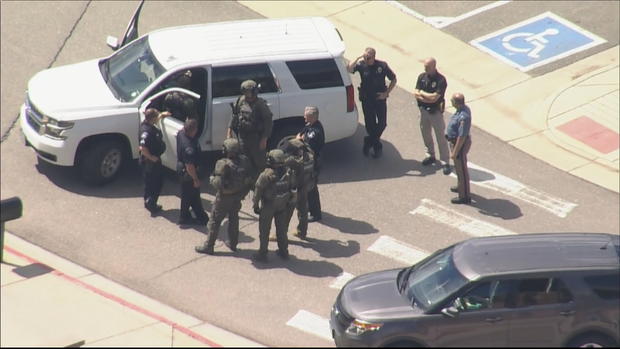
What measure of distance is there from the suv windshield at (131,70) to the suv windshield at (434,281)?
5743 millimetres

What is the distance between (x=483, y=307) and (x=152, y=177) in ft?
19.2

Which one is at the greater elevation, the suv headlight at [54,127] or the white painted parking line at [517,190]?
the suv headlight at [54,127]

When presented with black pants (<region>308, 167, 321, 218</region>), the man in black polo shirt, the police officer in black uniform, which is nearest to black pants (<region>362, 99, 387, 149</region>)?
the police officer in black uniform

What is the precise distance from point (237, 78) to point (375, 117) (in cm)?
254

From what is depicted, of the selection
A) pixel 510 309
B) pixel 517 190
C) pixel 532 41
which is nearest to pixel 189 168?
pixel 510 309

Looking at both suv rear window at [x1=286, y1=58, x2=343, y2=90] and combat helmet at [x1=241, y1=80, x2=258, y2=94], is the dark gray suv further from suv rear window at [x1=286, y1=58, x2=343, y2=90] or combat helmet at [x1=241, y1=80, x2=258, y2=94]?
suv rear window at [x1=286, y1=58, x2=343, y2=90]

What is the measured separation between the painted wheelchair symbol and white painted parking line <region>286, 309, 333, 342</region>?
9.69 metres

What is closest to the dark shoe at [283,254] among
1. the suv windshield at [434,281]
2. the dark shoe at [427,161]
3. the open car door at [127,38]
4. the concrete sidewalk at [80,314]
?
the concrete sidewalk at [80,314]

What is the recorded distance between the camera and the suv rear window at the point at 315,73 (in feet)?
60.0

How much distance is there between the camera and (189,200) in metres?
17.0

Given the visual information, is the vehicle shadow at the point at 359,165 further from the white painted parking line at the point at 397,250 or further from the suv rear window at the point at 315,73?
the white painted parking line at the point at 397,250

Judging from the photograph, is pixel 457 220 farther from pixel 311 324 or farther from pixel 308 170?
pixel 311 324

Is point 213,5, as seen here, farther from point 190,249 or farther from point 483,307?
point 483,307

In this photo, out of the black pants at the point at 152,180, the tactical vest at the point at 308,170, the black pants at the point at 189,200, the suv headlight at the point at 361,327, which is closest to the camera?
the suv headlight at the point at 361,327
